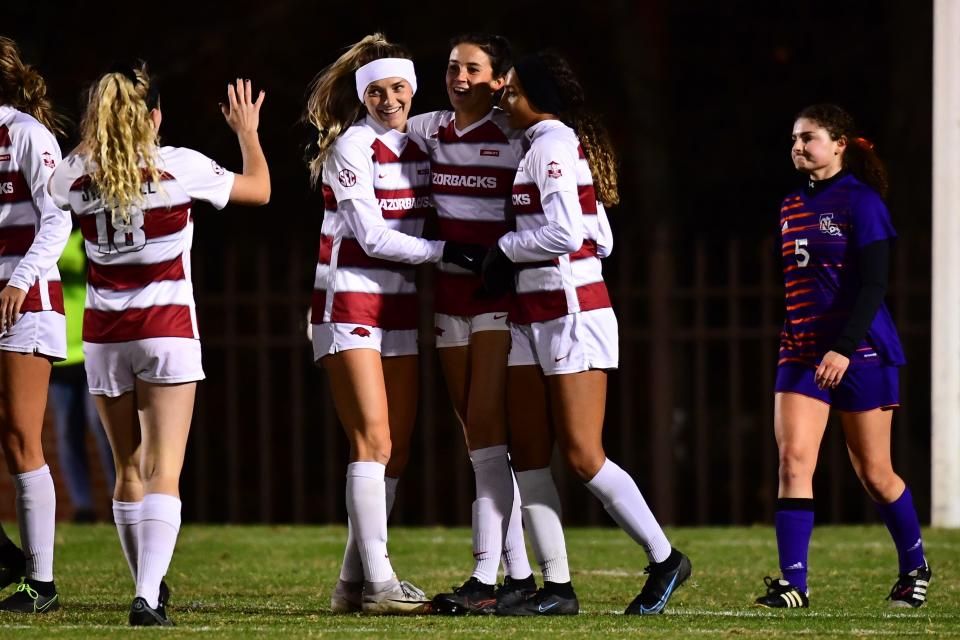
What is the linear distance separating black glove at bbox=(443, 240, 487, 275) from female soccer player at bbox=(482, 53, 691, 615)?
66 mm

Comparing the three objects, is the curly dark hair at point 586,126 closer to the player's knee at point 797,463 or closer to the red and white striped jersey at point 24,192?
the player's knee at point 797,463

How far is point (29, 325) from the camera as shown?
6.26 metres

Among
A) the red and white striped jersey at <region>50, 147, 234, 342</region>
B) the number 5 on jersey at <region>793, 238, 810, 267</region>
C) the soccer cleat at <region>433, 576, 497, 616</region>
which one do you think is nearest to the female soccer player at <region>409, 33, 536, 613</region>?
the soccer cleat at <region>433, 576, 497, 616</region>

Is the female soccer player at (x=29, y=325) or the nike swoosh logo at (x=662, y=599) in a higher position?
the female soccer player at (x=29, y=325)

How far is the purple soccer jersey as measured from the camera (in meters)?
6.58

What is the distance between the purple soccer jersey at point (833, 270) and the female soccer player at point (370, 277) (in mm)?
1382

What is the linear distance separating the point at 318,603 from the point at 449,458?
404 inches

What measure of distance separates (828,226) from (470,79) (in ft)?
4.77

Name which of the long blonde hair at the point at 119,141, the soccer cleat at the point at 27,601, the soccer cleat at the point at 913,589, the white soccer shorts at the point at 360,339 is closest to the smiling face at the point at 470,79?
the white soccer shorts at the point at 360,339

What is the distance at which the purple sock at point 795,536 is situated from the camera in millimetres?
6590

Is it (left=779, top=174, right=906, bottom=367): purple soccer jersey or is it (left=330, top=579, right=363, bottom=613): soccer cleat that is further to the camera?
(left=779, top=174, right=906, bottom=367): purple soccer jersey

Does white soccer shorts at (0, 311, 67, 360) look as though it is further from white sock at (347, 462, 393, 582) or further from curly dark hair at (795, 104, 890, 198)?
curly dark hair at (795, 104, 890, 198)

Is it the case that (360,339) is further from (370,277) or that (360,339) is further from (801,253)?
(801,253)

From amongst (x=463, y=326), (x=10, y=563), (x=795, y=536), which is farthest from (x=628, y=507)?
(x=10, y=563)
